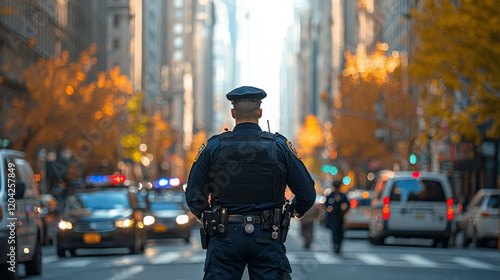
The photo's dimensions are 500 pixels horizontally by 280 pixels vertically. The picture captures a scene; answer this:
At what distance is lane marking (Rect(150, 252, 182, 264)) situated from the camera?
66.0 feet

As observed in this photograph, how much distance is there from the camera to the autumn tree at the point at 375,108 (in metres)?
68.0

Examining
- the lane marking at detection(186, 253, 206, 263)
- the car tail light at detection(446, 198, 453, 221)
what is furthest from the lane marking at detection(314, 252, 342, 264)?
the car tail light at detection(446, 198, 453, 221)

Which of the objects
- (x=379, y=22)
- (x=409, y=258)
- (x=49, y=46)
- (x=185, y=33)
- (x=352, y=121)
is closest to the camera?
(x=409, y=258)

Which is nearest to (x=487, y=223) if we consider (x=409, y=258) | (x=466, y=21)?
(x=466, y=21)

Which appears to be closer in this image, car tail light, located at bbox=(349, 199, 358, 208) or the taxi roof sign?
the taxi roof sign

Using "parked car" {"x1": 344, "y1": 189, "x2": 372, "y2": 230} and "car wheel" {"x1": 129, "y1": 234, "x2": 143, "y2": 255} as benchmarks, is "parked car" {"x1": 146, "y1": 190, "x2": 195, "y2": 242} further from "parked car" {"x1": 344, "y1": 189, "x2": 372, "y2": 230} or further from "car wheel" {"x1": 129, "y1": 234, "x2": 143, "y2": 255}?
"parked car" {"x1": 344, "y1": 189, "x2": 372, "y2": 230}

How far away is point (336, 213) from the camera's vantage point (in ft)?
77.0

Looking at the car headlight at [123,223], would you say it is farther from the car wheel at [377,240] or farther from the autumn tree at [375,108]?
the autumn tree at [375,108]

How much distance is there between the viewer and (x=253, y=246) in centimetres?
677

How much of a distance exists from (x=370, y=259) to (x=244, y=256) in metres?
14.2

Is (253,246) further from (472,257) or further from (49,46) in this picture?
(49,46)

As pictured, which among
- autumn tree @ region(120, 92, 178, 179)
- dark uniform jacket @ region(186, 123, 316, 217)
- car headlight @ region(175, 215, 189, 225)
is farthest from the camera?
autumn tree @ region(120, 92, 178, 179)

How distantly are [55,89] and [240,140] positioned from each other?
4309 cm

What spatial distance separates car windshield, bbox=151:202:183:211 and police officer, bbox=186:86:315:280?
23834 millimetres
